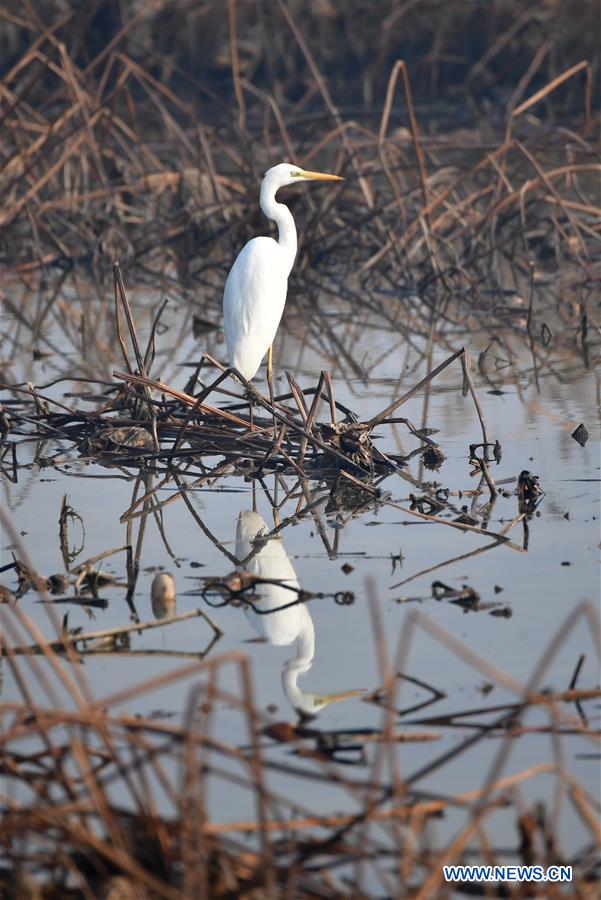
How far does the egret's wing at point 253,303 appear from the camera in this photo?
5531mm

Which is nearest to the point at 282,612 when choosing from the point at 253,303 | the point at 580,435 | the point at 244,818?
the point at 244,818

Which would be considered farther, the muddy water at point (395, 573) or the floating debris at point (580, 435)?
the floating debris at point (580, 435)

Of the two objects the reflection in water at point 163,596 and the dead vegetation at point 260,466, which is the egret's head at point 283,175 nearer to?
the dead vegetation at point 260,466

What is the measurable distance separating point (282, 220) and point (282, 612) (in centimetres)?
316

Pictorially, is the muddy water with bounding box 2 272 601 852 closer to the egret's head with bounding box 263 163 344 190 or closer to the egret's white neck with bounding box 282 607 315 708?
the egret's white neck with bounding box 282 607 315 708

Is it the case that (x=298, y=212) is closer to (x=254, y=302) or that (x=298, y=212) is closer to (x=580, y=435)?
(x=254, y=302)

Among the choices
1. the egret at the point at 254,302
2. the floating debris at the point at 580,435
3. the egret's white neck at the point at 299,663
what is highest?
the egret at the point at 254,302

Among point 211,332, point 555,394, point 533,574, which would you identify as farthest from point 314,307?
point 533,574

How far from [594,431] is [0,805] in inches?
127

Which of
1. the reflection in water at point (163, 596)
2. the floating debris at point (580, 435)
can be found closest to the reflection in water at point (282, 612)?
the reflection in water at point (163, 596)

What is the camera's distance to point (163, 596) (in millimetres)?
3352

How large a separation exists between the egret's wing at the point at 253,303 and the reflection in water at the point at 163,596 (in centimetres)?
225

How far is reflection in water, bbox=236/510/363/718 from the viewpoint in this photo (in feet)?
9.32

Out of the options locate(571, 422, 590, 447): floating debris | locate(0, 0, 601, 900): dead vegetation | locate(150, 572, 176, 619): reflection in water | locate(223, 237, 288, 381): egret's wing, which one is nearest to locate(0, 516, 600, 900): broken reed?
locate(0, 0, 601, 900): dead vegetation
